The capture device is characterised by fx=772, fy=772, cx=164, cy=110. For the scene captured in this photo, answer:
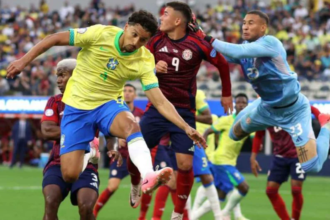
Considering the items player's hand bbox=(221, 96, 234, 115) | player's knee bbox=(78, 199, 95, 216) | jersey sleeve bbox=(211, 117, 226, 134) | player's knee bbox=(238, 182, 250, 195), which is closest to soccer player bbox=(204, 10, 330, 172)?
player's hand bbox=(221, 96, 234, 115)

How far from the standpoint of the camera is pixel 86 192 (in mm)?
8266

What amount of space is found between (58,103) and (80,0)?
2745 centimetres

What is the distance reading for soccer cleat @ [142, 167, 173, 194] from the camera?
7336 millimetres

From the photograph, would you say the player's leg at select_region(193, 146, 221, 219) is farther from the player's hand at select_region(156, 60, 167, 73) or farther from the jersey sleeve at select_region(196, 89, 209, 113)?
the player's hand at select_region(156, 60, 167, 73)


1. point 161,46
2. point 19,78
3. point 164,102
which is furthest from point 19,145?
point 164,102

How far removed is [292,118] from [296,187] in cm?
242

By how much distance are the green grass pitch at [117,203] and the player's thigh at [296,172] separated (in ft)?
3.46

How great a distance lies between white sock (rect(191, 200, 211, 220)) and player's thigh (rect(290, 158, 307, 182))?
1.46 meters

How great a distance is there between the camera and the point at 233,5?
33156 millimetres

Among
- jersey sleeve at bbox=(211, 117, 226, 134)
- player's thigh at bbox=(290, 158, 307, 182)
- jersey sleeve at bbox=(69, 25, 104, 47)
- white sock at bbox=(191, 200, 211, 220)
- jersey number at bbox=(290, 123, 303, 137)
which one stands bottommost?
white sock at bbox=(191, 200, 211, 220)

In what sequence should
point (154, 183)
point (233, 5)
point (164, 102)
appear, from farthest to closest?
point (233, 5) < point (164, 102) < point (154, 183)

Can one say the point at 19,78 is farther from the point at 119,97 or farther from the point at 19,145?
the point at 119,97

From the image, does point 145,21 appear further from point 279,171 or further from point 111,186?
point 279,171

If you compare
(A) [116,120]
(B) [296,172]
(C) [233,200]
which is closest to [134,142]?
(A) [116,120]
